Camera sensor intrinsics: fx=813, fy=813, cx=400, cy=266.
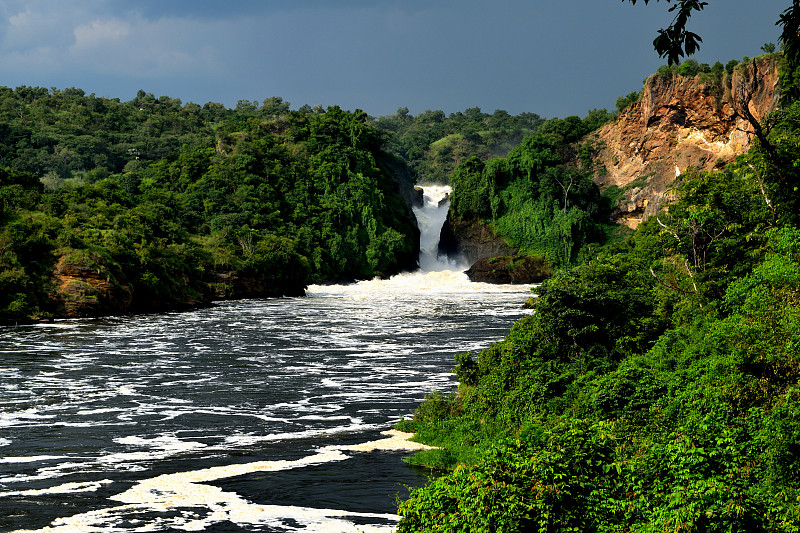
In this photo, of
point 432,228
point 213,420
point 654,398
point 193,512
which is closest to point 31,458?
point 213,420

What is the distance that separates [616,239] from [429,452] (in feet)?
264

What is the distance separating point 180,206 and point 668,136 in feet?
175

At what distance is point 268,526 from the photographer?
1284 centimetres

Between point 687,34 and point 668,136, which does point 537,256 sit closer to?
point 668,136

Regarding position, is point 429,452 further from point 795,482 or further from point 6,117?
point 6,117

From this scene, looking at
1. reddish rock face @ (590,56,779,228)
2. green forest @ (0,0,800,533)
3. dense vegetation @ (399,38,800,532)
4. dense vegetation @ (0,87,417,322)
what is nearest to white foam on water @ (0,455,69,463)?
green forest @ (0,0,800,533)

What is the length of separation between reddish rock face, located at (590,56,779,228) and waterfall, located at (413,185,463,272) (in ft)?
71.3

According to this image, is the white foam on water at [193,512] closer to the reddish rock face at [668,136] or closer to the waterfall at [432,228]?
the reddish rock face at [668,136]

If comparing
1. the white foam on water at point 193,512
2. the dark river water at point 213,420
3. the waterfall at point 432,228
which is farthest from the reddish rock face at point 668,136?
the white foam on water at point 193,512

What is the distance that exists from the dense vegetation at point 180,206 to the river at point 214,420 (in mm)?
6168

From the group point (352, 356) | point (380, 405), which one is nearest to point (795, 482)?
point (380, 405)

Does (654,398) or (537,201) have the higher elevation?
(537,201)

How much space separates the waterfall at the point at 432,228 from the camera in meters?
99.7

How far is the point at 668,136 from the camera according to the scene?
90.8 meters
